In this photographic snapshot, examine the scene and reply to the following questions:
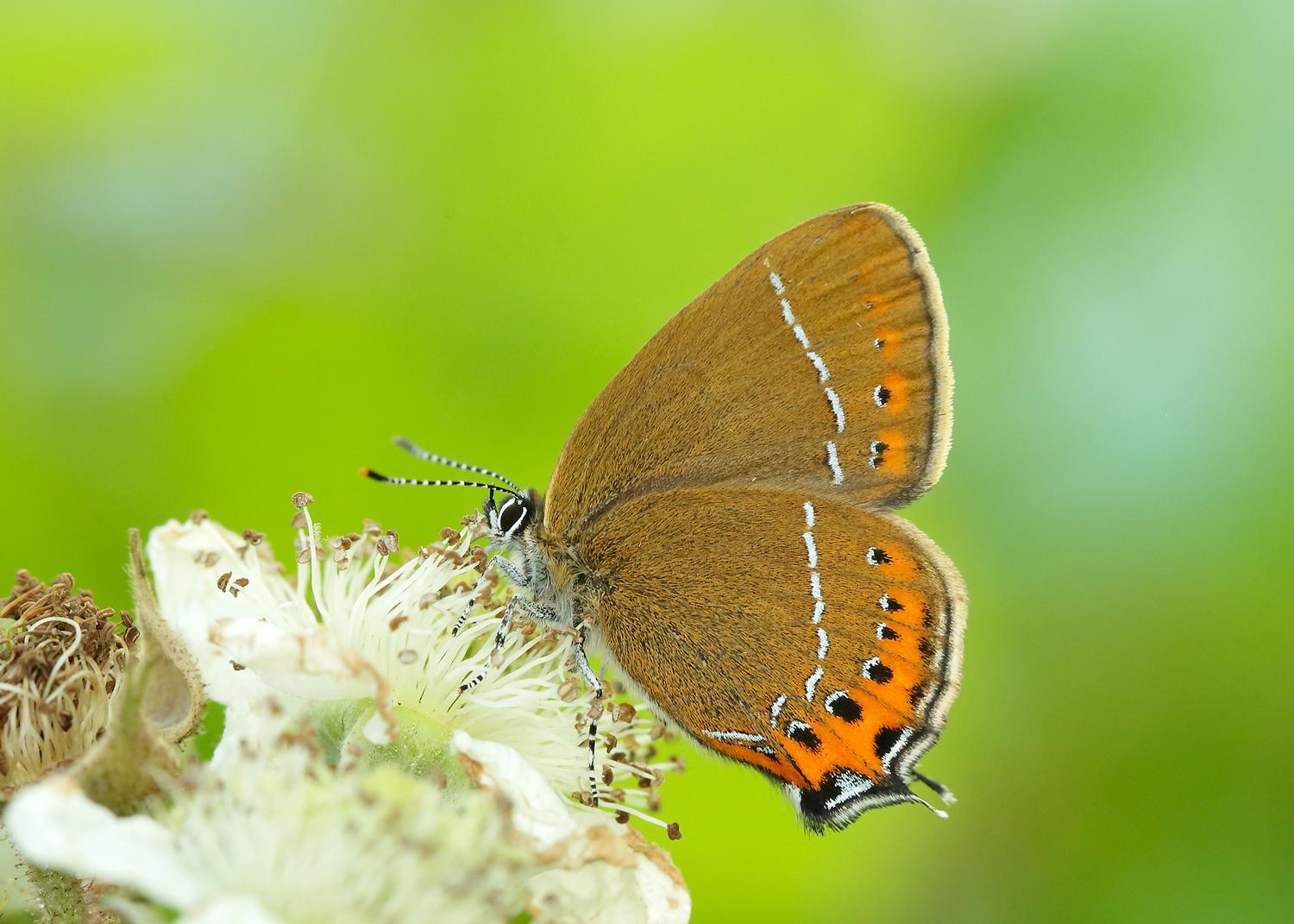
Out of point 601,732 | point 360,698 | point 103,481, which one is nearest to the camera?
point 360,698

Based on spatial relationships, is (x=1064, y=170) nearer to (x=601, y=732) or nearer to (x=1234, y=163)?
(x=1234, y=163)

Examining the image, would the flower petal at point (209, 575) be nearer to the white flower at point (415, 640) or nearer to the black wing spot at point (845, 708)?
the white flower at point (415, 640)

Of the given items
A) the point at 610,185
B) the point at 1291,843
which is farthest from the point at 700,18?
the point at 1291,843

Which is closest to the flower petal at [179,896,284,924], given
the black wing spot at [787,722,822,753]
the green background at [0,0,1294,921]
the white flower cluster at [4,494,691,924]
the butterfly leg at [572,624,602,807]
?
the white flower cluster at [4,494,691,924]

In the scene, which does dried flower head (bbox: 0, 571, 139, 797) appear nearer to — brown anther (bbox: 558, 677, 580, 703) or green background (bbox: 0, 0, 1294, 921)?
brown anther (bbox: 558, 677, 580, 703)

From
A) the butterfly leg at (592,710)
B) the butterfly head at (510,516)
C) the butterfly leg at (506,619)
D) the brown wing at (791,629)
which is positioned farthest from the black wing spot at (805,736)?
the butterfly head at (510,516)

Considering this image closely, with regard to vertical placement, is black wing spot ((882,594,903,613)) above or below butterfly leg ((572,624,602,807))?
above

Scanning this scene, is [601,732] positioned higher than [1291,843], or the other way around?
[601,732]
